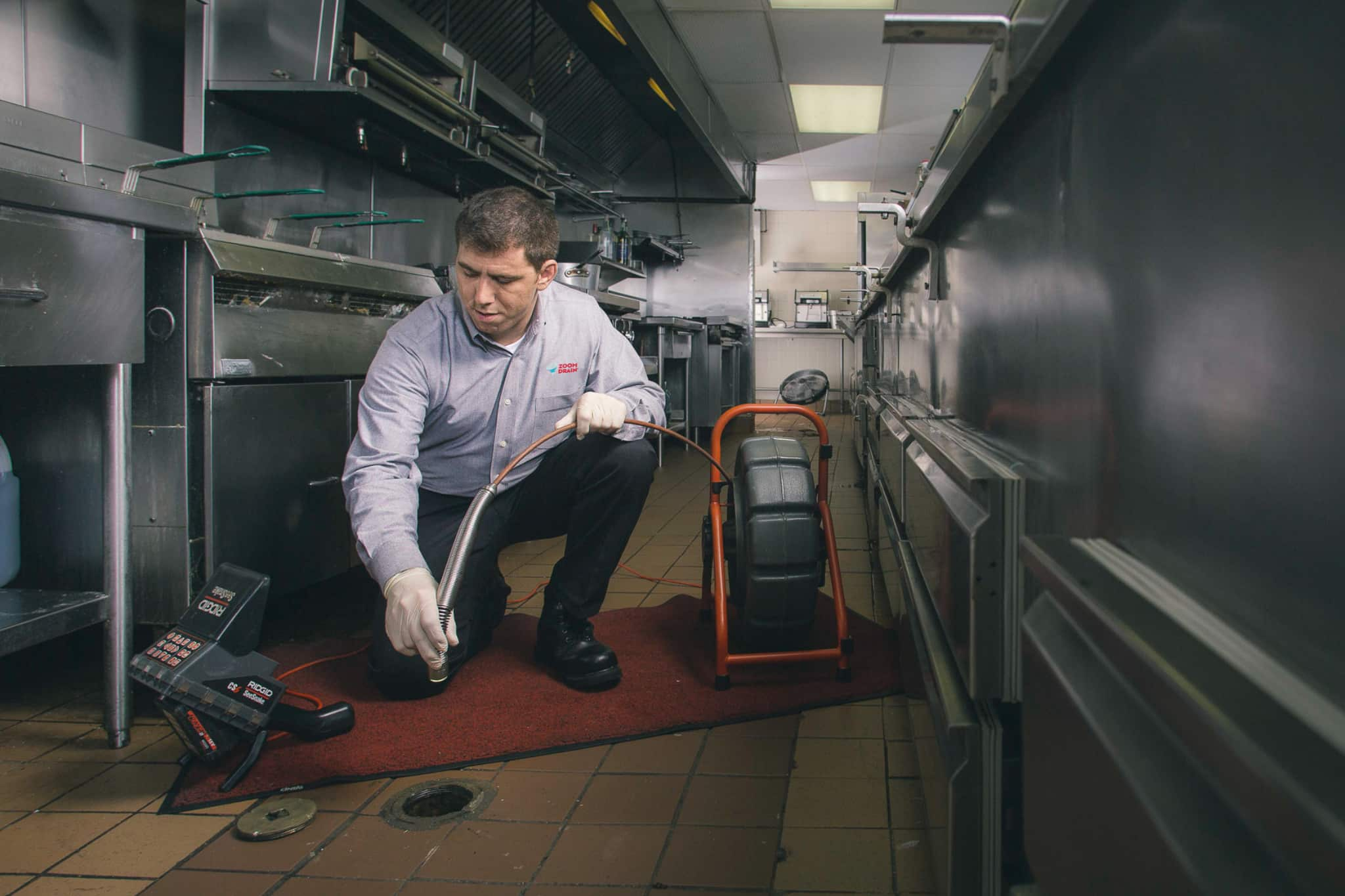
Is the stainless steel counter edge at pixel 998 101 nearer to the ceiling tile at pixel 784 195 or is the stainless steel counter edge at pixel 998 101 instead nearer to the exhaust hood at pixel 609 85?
the exhaust hood at pixel 609 85

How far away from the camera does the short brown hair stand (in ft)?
6.03

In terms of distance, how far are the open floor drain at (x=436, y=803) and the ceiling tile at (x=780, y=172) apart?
8523 millimetres

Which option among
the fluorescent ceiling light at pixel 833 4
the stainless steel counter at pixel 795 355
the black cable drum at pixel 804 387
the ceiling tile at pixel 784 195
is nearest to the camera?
the fluorescent ceiling light at pixel 833 4

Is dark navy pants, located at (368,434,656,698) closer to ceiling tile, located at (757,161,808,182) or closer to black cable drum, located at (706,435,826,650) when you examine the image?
black cable drum, located at (706,435,826,650)

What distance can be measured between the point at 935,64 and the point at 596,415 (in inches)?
216

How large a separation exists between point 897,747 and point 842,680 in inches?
12.0

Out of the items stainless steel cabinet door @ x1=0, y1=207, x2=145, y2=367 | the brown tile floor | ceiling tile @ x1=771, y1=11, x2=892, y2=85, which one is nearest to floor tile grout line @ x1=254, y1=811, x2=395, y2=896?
the brown tile floor

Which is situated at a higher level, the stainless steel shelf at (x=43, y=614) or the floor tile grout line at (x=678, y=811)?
the stainless steel shelf at (x=43, y=614)

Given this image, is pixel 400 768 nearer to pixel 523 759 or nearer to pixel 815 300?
pixel 523 759

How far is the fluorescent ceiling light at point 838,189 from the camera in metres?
10.2

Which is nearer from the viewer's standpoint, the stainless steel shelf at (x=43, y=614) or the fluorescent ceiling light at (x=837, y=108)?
the stainless steel shelf at (x=43, y=614)

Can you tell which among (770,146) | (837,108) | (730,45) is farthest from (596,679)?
(770,146)

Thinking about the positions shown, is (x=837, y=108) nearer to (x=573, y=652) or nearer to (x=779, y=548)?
(x=779, y=548)

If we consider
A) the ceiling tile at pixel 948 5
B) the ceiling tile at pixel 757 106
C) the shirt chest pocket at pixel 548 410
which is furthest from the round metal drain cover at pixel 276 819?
the ceiling tile at pixel 757 106
